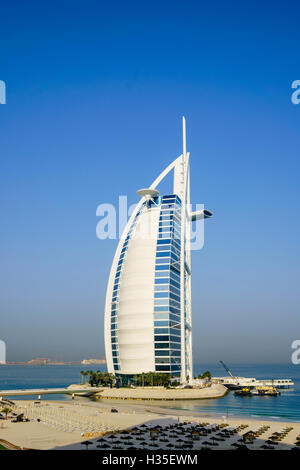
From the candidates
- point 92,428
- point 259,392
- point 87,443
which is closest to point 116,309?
point 259,392

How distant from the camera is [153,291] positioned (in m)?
143

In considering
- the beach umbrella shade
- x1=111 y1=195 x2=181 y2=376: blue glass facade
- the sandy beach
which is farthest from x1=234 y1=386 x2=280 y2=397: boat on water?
the beach umbrella shade

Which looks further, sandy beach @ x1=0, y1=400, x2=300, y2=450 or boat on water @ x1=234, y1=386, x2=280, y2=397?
boat on water @ x1=234, y1=386, x2=280, y2=397

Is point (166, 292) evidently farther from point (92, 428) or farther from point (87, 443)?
point (87, 443)

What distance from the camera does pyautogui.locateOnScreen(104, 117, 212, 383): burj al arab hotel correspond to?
140125 mm

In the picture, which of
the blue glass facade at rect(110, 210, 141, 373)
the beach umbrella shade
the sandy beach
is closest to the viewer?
the beach umbrella shade

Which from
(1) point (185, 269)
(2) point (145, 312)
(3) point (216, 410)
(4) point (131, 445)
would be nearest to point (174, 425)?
(4) point (131, 445)

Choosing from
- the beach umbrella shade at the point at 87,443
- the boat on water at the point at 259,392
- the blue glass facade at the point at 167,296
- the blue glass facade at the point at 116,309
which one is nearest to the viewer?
the beach umbrella shade at the point at 87,443

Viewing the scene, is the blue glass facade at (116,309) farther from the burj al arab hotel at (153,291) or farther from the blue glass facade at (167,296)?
the blue glass facade at (167,296)

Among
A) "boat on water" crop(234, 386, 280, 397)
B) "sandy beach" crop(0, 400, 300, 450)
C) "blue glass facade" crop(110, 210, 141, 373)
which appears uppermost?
"blue glass facade" crop(110, 210, 141, 373)

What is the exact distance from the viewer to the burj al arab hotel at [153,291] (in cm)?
14012

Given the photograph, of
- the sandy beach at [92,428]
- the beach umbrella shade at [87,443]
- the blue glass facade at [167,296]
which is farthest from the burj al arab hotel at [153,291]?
the beach umbrella shade at [87,443]

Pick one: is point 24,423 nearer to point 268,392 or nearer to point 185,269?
point 185,269

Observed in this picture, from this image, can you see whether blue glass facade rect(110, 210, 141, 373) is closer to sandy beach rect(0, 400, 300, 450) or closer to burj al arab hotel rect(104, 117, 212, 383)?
burj al arab hotel rect(104, 117, 212, 383)
